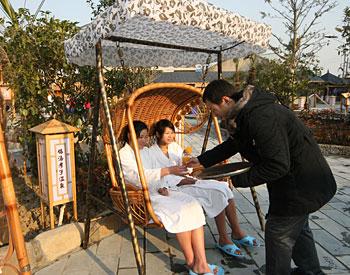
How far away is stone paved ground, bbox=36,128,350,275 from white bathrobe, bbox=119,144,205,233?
1.76 ft

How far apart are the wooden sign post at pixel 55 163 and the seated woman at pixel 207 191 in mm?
858

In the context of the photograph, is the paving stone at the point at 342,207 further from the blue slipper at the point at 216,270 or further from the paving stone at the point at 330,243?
the blue slipper at the point at 216,270

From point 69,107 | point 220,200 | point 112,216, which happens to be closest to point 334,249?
point 220,200

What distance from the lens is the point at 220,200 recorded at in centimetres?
289

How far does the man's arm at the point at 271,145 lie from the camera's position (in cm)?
181

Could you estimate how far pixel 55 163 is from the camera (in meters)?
3.21

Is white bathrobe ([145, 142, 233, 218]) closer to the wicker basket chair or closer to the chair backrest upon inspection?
the wicker basket chair

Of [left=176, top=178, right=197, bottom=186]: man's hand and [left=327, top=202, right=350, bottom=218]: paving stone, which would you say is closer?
[left=176, top=178, right=197, bottom=186]: man's hand

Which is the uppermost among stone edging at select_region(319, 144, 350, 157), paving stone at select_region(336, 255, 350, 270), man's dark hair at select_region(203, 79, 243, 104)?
man's dark hair at select_region(203, 79, 243, 104)

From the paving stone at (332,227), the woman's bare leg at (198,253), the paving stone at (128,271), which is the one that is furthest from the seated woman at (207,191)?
the paving stone at (332,227)

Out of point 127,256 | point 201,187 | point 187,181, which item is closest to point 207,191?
point 201,187

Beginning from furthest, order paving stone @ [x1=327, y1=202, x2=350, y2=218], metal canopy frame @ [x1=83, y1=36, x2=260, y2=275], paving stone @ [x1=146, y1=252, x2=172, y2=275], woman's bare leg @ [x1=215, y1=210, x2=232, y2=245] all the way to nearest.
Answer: paving stone @ [x1=327, y1=202, x2=350, y2=218] < woman's bare leg @ [x1=215, y1=210, x2=232, y2=245] < paving stone @ [x1=146, y1=252, x2=172, y2=275] < metal canopy frame @ [x1=83, y1=36, x2=260, y2=275]

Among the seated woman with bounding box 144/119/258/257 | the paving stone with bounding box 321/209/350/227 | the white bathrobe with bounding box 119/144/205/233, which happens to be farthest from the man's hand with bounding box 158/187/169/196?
the paving stone with bounding box 321/209/350/227

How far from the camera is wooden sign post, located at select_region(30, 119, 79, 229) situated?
315cm
